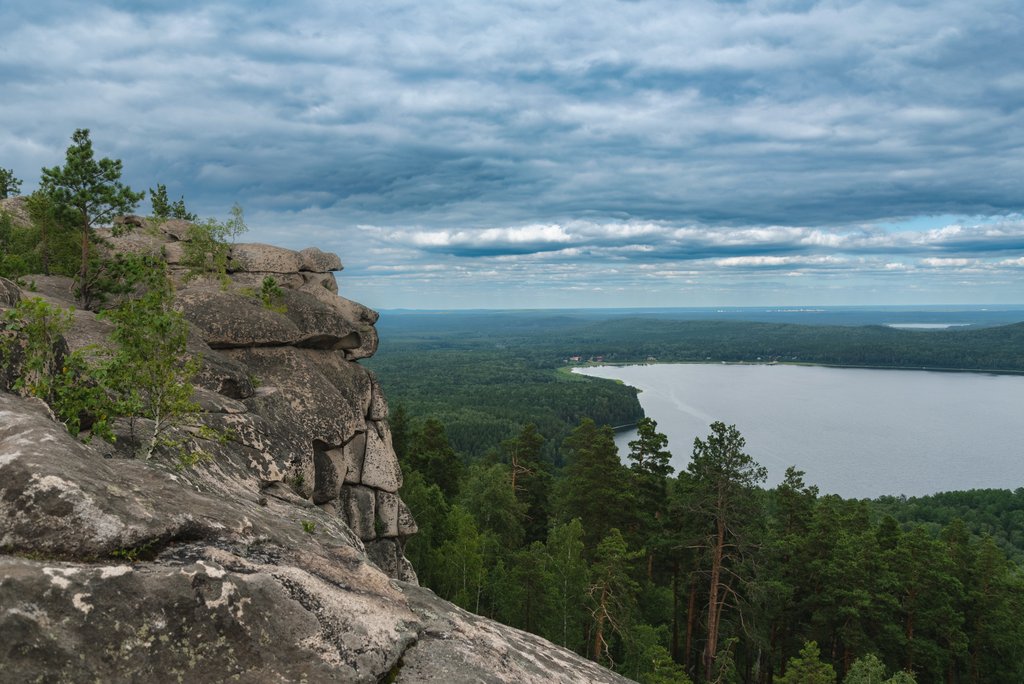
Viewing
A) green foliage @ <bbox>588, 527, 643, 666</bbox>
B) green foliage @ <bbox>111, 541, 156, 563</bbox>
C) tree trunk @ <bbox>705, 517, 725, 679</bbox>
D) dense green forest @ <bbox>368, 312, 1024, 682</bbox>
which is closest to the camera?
green foliage @ <bbox>111, 541, 156, 563</bbox>

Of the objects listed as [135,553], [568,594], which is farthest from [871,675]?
[135,553]

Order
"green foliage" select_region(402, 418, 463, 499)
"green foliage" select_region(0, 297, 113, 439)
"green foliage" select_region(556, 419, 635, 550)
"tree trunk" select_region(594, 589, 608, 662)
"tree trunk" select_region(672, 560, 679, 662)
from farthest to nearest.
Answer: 1. "green foliage" select_region(402, 418, 463, 499)
2. "tree trunk" select_region(672, 560, 679, 662)
3. "green foliage" select_region(556, 419, 635, 550)
4. "tree trunk" select_region(594, 589, 608, 662)
5. "green foliage" select_region(0, 297, 113, 439)

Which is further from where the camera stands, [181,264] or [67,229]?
[181,264]

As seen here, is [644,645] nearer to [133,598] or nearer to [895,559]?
[895,559]

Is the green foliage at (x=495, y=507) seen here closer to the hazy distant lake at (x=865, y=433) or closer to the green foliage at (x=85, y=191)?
the green foliage at (x=85, y=191)

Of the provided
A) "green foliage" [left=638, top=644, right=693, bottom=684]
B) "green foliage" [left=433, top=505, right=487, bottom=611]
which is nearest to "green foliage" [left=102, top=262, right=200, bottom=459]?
"green foliage" [left=638, top=644, right=693, bottom=684]

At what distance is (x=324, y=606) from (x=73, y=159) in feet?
62.1

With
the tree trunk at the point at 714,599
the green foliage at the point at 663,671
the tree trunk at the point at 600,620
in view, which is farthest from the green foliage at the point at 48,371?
the tree trunk at the point at 714,599

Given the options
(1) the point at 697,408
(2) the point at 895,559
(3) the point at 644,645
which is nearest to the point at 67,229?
(3) the point at 644,645

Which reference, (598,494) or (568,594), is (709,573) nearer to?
(568,594)

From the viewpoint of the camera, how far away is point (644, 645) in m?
28.3

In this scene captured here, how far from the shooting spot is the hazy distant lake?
94.2 metres

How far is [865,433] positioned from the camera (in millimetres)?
125312

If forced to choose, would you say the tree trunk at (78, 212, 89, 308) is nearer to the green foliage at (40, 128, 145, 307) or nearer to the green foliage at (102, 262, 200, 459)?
the green foliage at (40, 128, 145, 307)
